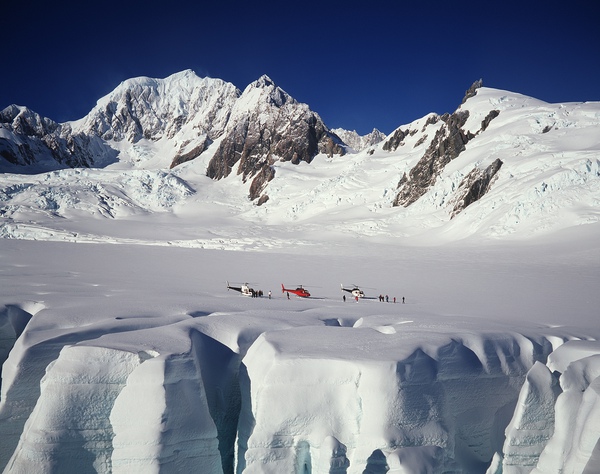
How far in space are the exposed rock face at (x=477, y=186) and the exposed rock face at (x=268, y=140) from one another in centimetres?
4821

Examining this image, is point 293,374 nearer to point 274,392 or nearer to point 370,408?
point 274,392

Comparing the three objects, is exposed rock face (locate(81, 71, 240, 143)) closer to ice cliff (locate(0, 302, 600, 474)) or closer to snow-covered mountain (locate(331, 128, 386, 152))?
snow-covered mountain (locate(331, 128, 386, 152))

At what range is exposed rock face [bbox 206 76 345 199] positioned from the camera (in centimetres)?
10031

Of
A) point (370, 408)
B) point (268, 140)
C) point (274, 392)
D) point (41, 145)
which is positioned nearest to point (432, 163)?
point (268, 140)

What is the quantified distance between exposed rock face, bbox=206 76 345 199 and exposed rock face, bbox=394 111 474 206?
35130 mm

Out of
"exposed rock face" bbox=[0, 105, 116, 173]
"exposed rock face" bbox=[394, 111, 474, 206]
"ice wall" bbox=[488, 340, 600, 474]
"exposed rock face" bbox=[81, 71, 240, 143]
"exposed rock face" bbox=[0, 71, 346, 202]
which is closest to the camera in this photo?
"ice wall" bbox=[488, 340, 600, 474]

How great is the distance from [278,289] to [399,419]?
1328 centimetres

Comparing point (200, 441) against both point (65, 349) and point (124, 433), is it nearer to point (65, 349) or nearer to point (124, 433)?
point (124, 433)

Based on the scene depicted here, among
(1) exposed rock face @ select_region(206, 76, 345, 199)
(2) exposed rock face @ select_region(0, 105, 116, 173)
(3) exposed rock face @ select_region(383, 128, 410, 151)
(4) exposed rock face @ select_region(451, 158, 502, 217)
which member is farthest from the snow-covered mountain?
(4) exposed rock face @ select_region(451, 158, 502, 217)

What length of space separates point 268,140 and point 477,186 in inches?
2506

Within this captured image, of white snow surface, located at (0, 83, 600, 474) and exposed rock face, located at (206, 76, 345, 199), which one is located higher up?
exposed rock face, located at (206, 76, 345, 199)

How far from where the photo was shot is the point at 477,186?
1971 inches

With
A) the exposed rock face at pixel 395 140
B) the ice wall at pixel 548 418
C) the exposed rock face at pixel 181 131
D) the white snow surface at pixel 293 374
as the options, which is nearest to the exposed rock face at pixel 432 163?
the exposed rock face at pixel 395 140

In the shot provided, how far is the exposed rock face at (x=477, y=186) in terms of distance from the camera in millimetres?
49625
